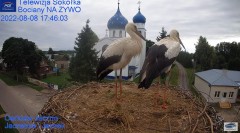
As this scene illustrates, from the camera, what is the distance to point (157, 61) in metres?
3.84

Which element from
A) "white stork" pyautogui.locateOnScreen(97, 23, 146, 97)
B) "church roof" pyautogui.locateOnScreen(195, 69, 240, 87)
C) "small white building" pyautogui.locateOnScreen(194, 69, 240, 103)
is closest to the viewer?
"white stork" pyautogui.locateOnScreen(97, 23, 146, 97)

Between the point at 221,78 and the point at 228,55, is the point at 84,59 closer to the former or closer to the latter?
the point at 221,78

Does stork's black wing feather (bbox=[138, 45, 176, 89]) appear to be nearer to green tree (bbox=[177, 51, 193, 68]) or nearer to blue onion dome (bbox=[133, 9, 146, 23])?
blue onion dome (bbox=[133, 9, 146, 23])

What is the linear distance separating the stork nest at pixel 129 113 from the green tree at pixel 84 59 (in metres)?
10.5

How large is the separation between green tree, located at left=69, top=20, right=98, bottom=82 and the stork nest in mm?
10481

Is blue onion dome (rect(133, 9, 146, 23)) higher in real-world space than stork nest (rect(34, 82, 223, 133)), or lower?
higher

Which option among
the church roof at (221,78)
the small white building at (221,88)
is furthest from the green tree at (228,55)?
the small white building at (221,88)

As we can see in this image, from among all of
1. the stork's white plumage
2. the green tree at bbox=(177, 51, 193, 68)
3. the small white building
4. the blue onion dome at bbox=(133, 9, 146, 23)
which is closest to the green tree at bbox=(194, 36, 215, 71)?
the blue onion dome at bbox=(133, 9, 146, 23)

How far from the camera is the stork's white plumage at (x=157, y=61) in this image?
3760 mm

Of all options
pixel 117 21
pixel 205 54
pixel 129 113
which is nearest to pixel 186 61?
pixel 205 54

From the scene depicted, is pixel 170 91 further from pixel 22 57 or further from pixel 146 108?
pixel 22 57

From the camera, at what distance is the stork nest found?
3.09m

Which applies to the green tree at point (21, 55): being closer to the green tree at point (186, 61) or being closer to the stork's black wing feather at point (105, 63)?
the stork's black wing feather at point (105, 63)

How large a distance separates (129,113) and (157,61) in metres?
0.98
